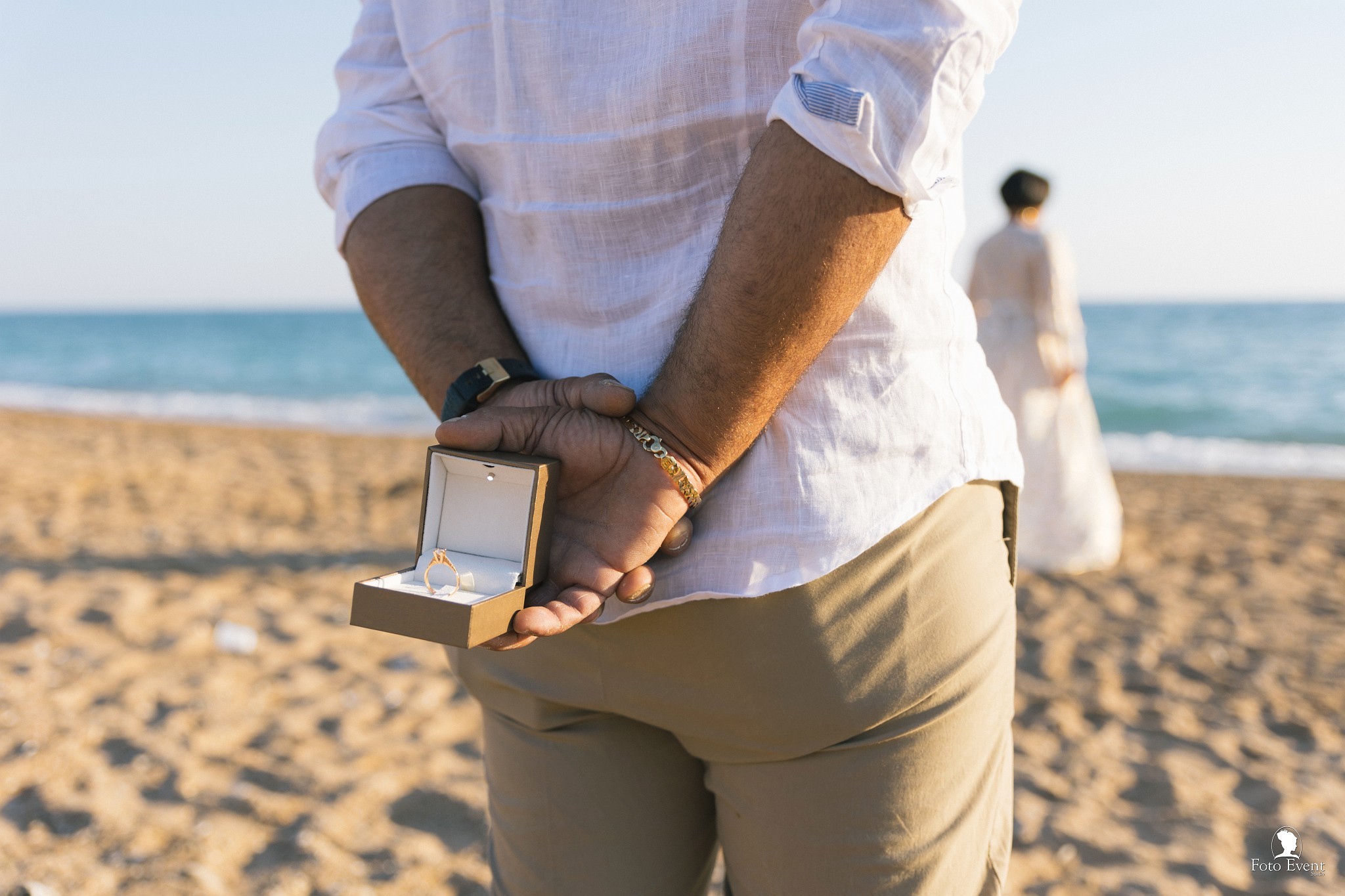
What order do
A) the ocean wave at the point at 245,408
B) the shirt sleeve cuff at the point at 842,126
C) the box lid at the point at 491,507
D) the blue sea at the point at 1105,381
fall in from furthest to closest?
the ocean wave at the point at 245,408, the blue sea at the point at 1105,381, the box lid at the point at 491,507, the shirt sleeve cuff at the point at 842,126

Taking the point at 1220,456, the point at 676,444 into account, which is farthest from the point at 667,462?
the point at 1220,456

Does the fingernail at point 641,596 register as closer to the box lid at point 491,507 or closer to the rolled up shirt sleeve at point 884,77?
the box lid at point 491,507

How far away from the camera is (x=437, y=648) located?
392 cm

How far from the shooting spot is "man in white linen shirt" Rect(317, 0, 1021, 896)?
82cm

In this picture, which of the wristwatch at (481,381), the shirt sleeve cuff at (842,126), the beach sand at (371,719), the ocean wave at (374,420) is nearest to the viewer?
the shirt sleeve cuff at (842,126)

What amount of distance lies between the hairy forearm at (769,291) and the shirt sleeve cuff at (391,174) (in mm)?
464

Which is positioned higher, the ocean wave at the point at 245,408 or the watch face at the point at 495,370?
the watch face at the point at 495,370

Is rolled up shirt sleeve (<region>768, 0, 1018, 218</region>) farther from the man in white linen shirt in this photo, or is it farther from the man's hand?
the man's hand

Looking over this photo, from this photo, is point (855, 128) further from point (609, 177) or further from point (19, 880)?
point (19, 880)

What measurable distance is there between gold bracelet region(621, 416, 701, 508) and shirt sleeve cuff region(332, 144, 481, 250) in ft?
1.62

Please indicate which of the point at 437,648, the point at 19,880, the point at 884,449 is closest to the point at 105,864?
the point at 19,880

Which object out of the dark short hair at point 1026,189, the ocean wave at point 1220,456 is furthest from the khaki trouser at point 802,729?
the ocean wave at point 1220,456

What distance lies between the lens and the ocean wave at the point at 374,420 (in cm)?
1104

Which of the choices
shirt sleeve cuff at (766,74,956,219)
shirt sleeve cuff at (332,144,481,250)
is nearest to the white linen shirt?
shirt sleeve cuff at (766,74,956,219)
